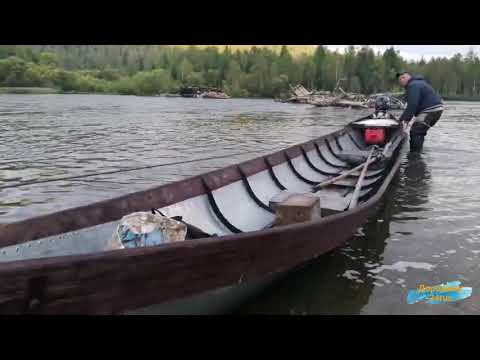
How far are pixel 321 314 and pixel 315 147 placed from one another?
697 cm

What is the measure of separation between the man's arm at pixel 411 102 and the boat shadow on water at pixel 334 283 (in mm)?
5910

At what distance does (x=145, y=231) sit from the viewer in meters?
4.27

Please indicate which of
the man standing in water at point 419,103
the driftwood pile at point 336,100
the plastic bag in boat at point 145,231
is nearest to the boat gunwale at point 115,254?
the plastic bag in boat at point 145,231

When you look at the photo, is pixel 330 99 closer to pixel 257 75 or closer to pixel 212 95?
pixel 212 95

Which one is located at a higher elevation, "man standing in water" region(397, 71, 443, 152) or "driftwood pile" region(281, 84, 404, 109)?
"driftwood pile" region(281, 84, 404, 109)

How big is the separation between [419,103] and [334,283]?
10.7 m

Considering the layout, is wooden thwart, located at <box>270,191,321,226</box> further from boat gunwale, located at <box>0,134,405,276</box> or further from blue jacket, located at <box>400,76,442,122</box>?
blue jacket, located at <box>400,76,442,122</box>

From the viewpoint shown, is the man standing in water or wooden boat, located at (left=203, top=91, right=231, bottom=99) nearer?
the man standing in water

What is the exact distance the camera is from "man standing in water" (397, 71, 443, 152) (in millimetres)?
13281

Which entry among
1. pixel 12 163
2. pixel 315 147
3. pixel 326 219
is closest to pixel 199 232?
pixel 326 219

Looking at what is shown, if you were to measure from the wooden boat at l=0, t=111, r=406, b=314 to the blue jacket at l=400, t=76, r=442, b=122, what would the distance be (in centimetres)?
744

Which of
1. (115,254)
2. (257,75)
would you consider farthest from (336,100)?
(115,254)

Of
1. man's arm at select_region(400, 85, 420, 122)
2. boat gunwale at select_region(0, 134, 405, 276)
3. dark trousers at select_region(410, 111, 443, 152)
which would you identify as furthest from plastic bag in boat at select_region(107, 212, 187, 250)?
dark trousers at select_region(410, 111, 443, 152)
